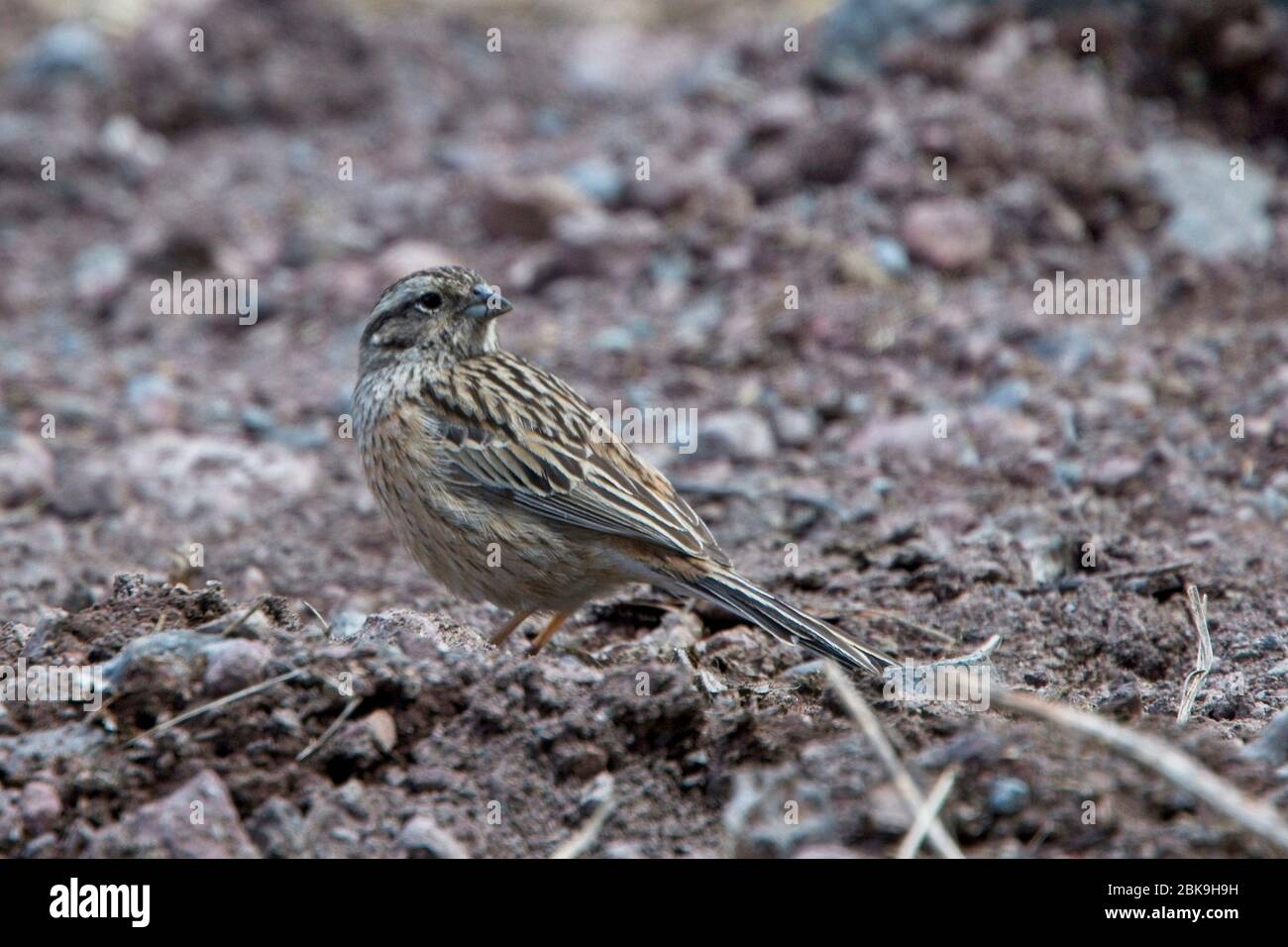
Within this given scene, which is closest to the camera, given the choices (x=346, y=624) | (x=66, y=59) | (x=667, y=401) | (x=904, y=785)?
(x=904, y=785)

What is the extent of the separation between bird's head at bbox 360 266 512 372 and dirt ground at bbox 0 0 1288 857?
96 centimetres

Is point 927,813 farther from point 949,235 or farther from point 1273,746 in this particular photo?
point 949,235

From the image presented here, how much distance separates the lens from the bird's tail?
201 inches

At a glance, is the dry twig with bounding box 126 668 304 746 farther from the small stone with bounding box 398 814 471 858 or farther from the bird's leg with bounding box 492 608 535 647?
the bird's leg with bounding box 492 608 535 647

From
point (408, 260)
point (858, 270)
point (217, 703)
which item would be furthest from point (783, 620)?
point (408, 260)

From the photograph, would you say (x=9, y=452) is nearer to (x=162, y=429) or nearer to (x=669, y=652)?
(x=162, y=429)

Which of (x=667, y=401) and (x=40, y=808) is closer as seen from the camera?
(x=40, y=808)

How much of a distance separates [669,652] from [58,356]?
554 centimetres

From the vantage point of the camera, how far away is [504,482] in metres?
5.99

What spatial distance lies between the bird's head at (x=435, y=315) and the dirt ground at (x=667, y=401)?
0.96 meters

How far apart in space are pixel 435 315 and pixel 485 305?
197mm

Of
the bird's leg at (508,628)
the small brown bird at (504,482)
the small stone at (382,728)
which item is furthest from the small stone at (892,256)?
the small stone at (382,728)

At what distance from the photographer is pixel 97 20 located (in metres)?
13.7

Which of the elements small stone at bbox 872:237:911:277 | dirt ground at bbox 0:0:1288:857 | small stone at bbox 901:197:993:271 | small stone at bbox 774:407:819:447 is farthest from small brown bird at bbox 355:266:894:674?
small stone at bbox 901:197:993:271
